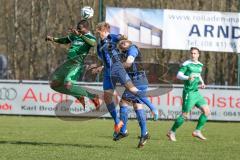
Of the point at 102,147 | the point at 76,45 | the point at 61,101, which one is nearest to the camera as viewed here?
the point at 102,147

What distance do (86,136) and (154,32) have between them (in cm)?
1151

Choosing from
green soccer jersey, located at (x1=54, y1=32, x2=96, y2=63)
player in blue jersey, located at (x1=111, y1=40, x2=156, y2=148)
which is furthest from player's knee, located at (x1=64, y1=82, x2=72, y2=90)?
player in blue jersey, located at (x1=111, y1=40, x2=156, y2=148)

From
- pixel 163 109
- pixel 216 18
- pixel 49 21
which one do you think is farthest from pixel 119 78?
pixel 49 21

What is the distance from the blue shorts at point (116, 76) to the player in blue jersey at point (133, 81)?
0.37ft

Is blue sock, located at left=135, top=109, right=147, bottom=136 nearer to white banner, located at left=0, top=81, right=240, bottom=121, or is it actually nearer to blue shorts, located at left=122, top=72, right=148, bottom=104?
blue shorts, located at left=122, top=72, right=148, bottom=104

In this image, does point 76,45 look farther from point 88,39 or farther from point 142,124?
point 142,124

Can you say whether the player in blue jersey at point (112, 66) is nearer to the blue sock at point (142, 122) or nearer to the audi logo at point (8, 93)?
the blue sock at point (142, 122)

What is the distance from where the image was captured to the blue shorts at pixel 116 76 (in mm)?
13672

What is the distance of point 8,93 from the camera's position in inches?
1039

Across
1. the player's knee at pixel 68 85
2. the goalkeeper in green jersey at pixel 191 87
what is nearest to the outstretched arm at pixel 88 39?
the player's knee at pixel 68 85

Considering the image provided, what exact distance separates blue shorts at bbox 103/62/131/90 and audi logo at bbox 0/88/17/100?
1276cm

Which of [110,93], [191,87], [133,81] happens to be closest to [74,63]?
[110,93]

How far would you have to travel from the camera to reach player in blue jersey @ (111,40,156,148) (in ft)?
43.8

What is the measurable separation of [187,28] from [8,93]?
273 inches
